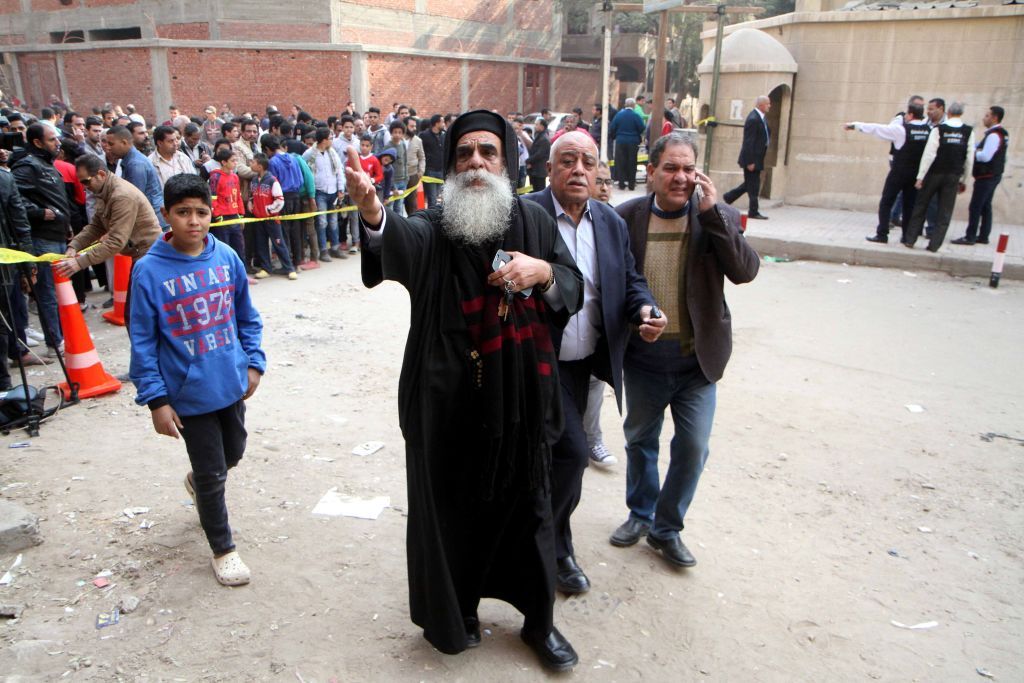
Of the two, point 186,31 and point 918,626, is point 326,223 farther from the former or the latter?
point 186,31

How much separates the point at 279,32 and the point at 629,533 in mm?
29682

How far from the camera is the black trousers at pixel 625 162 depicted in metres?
17.0

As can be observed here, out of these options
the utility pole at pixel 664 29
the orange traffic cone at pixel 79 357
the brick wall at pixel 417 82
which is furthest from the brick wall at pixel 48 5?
the orange traffic cone at pixel 79 357

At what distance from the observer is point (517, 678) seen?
290 centimetres

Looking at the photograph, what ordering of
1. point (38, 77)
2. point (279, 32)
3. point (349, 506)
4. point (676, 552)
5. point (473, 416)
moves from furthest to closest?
point (38, 77) → point (279, 32) → point (349, 506) → point (676, 552) → point (473, 416)

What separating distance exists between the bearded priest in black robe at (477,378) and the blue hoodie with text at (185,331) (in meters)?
1.02

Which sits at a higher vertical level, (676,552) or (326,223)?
(326,223)

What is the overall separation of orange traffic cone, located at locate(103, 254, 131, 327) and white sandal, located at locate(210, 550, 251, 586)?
188 inches

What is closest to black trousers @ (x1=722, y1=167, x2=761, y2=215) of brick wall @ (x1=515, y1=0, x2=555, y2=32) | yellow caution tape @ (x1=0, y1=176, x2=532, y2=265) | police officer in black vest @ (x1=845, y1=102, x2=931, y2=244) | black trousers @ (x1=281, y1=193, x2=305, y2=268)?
police officer in black vest @ (x1=845, y1=102, x2=931, y2=244)

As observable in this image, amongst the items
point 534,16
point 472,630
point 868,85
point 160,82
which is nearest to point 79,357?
point 472,630

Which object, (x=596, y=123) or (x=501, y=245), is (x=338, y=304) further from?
(x=596, y=123)

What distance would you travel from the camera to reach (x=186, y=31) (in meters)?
29.2

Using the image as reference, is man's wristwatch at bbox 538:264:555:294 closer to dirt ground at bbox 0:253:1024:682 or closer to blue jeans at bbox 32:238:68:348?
dirt ground at bbox 0:253:1024:682

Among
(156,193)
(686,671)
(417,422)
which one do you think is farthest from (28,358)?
(686,671)
